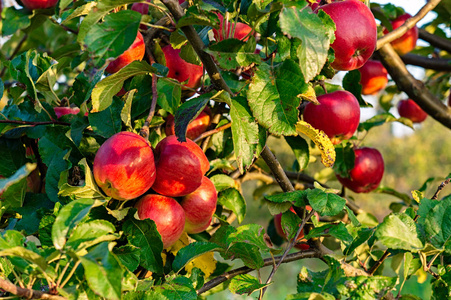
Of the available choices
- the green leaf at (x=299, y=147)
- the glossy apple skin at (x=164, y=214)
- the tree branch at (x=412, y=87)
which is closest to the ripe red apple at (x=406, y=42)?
the tree branch at (x=412, y=87)

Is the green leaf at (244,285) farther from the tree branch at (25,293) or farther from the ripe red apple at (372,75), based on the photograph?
the ripe red apple at (372,75)

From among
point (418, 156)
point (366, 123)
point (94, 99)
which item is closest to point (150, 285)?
point (94, 99)

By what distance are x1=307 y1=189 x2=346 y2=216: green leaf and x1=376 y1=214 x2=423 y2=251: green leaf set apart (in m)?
0.09

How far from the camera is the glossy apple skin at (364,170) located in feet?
4.46

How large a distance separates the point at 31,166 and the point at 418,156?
8064mm

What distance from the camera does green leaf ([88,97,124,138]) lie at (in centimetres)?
76

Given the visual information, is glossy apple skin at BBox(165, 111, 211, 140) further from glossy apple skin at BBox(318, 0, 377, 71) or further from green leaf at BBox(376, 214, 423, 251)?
green leaf at BBox(376, 214, 423, 251)

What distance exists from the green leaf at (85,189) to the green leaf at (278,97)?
10.8 inches

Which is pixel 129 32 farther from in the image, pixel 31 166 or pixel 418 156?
pixel 418 156

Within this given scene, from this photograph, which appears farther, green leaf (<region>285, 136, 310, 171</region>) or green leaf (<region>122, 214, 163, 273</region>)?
green leaf (<region>285, 136, 310, 171</region>)

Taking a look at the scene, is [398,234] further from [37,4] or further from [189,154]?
[37,4]

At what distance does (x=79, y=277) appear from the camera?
0.56 metres

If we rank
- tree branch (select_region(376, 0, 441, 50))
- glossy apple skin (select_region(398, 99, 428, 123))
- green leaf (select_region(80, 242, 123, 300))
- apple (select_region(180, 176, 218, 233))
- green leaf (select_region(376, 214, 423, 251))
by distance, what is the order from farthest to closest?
glossy apple skin (select_region(398, 99, 428, 123))
tree branch (select_region(376, 0, 441, 50))
apple (select_region(180, 176, 218, 233))
green leaf (select_region(376, 214, 423, 251))
green leaf (select_region(80, 242, 123, 300))

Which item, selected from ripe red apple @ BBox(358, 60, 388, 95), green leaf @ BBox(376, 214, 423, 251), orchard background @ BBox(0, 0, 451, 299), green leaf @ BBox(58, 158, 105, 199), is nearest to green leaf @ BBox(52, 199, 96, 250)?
orchard background @ BBox(0, 0, 451, 299)
